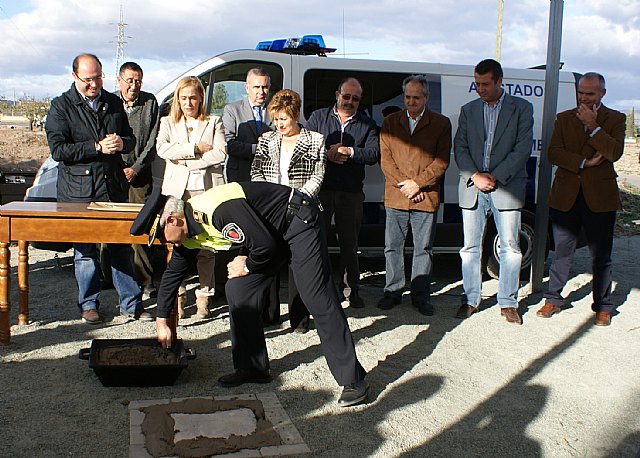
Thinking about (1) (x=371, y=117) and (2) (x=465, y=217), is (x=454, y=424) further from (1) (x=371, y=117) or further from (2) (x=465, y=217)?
(1) (x=371, y=117)

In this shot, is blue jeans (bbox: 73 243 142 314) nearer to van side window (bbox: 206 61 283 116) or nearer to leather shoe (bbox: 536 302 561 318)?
van side window (bbox: 206 61 283 116)

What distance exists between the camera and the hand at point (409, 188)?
625 cm

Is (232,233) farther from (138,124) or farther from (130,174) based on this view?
(138,124)

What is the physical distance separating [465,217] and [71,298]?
11.9 feet

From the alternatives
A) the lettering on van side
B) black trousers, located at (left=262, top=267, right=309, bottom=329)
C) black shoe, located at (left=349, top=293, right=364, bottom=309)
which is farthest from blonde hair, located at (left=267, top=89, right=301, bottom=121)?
the lettering on van side

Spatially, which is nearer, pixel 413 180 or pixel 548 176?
pixel 413 180

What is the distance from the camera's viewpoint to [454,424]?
414cm

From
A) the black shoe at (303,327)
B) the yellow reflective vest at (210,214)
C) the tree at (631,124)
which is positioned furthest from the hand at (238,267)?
the tree at (631,124)

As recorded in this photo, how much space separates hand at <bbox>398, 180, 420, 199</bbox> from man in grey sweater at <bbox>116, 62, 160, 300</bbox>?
224 cm

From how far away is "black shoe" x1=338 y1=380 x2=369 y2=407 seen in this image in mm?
4297

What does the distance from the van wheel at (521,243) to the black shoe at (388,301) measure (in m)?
1.48

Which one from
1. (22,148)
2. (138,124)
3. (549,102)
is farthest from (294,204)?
(22,148)

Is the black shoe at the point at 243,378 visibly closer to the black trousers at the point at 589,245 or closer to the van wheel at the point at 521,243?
the black trousers at the point at 589,245

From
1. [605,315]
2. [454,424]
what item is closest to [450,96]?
[605,315]
